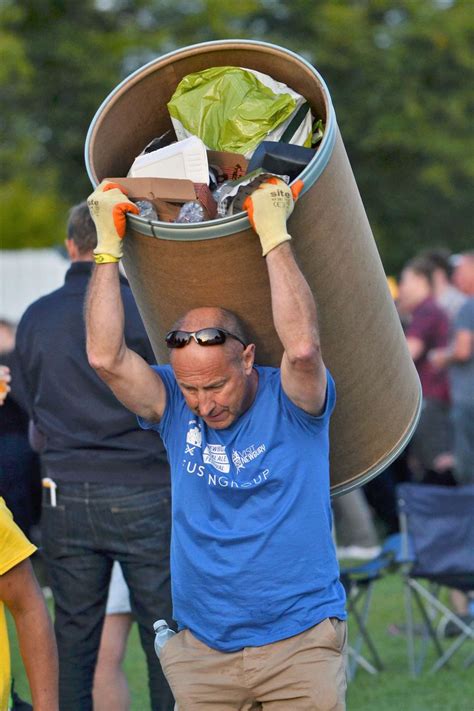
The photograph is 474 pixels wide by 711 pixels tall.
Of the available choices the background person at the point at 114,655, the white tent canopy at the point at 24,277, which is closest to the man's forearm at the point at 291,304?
the background person at the point at 114,655

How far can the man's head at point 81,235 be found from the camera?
538 centimetres

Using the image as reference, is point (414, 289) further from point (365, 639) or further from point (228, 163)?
point (228, 163)

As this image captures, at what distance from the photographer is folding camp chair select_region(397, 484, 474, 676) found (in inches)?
289

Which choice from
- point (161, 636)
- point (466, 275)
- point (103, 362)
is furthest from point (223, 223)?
point (466, 275)

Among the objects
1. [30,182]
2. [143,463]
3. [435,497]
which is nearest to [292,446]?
A: [143,463]

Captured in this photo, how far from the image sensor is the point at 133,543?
16.7 ft

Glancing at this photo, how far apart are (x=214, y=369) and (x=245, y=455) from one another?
10.3 inches

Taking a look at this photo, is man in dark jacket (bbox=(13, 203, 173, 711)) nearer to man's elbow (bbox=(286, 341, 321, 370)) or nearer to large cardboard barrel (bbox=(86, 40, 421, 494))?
large cardboard barrel (bbox=(86, 40, 421, 494))

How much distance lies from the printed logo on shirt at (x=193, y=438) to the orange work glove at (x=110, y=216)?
21.6 inches

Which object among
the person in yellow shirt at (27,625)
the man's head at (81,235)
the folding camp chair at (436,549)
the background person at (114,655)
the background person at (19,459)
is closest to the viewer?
the person in yellow shirt at (27,625)

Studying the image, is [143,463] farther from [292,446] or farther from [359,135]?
[359,135]

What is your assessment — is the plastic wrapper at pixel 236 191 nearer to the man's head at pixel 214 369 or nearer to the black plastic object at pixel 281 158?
the black plastic object at pixel 281 158

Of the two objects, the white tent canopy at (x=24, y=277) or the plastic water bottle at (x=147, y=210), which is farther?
the white tent canopy at (x=24, y=277)

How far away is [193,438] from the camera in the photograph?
3.92 metres
